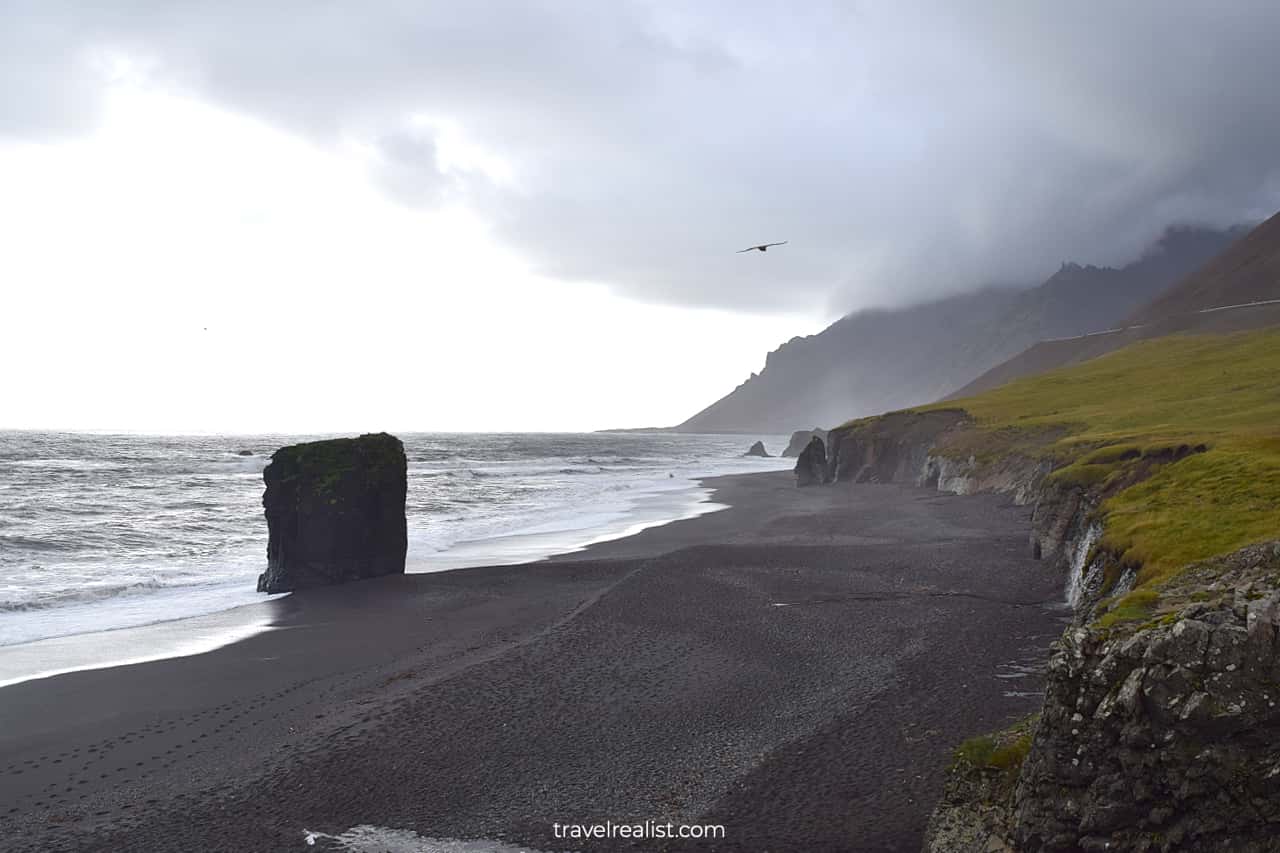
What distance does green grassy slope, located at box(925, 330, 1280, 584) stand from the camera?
1698cm

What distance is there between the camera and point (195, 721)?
635 inches

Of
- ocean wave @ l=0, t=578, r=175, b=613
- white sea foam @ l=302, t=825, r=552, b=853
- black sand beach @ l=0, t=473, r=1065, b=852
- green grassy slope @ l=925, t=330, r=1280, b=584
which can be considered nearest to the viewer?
white sea foam @ l=302, t=825, r=552, b=853

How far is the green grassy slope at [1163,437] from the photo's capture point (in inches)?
669

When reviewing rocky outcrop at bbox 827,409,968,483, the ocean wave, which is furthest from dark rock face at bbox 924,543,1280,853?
rocky outcrop at bbox 827,409,968,483

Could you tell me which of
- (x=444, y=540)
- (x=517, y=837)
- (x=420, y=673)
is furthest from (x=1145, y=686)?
(x=444, y=540)

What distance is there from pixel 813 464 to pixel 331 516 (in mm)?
68206

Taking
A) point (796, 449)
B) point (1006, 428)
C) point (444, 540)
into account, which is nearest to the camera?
point (444, 540)

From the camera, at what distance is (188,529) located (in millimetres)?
45500

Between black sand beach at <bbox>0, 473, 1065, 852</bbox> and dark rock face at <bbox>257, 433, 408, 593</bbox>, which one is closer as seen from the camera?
black sand beach at <bbox>0, 473, 1065, 852</bbox>

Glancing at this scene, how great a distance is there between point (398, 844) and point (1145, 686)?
925 cm

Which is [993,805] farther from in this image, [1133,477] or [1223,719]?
[1133,477]

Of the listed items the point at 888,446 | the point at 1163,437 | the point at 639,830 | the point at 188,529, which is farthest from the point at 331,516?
the point at 888,446

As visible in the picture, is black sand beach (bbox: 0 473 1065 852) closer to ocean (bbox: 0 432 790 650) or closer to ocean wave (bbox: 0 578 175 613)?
ocean (bbox: 0 432 790 650)

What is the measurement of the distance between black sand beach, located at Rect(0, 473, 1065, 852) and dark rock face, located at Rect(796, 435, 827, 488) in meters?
64.0
